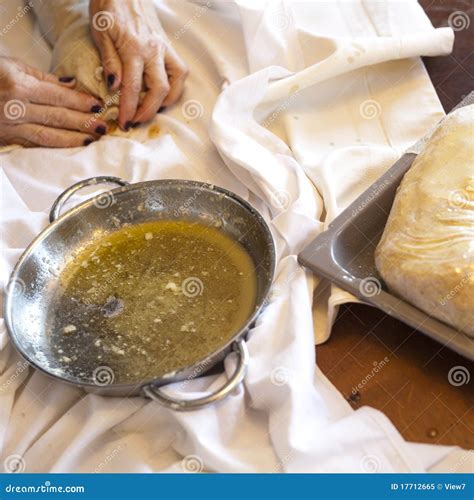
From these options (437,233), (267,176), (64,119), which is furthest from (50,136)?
(437,233)

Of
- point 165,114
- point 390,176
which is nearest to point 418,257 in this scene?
point 390,176

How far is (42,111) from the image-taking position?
1.17 meters

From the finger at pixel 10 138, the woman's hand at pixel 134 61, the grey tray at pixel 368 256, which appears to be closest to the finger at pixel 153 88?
the woman's hand at pixel 134 61

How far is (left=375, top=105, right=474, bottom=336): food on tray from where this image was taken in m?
0.81

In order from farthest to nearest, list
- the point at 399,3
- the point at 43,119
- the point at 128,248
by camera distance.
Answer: the point at 399,3 → the point at 43,119 → the point at 128,248

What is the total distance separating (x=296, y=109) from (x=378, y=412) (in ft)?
1.89

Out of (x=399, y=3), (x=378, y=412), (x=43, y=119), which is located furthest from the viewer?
(x=399, y=3)

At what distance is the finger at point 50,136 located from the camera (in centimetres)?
117

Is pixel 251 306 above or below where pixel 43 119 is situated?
below

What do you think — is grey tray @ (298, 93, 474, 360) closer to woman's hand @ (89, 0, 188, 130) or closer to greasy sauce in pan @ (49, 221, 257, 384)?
greasy sauce in pan @ (49, 221, 257, 384)

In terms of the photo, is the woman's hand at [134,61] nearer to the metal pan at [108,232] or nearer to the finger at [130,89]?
the finger at [130,89]

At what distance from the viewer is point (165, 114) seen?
123 cm

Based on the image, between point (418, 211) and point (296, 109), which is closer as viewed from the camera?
point (418, 211)

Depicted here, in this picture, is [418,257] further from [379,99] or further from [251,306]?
[379,99]
